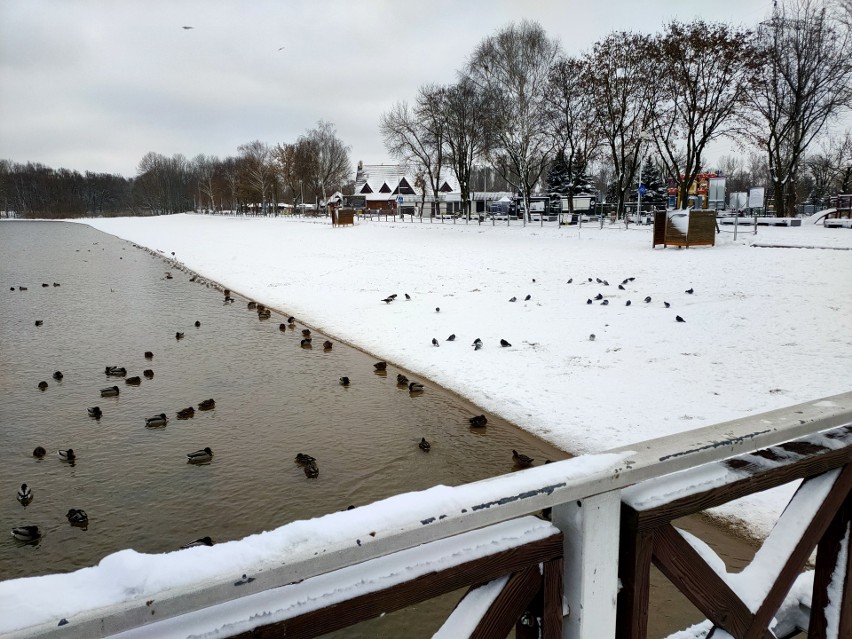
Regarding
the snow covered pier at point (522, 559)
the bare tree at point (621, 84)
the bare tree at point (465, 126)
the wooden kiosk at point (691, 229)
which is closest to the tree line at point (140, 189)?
the bare tree at point (465, 126)

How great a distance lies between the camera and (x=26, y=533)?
13.3 ft

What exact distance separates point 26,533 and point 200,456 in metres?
1.50

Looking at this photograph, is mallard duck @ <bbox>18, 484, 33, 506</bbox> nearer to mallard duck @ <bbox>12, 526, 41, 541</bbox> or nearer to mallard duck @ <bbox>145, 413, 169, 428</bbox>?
mallard duck @ <bbox>12, 526, 41, 541</bbox>

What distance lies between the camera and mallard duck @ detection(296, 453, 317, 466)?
5117mm

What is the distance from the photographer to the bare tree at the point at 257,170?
87.8 metres

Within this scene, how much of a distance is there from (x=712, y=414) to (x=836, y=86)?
121 feet

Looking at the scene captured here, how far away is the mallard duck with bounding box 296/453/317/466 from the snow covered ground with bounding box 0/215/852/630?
239 cm

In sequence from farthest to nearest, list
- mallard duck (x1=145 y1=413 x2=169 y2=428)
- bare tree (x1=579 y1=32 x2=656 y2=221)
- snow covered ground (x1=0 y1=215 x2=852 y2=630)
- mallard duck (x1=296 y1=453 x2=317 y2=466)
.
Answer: bare tree (x1=579 y1=32 x2=656 y2=221) → snow covered ground (x1=0 y1=215 x2=852 y2=630) → mallard duck (x1=145 y1=413 x2=169 y2=428) → mallard duck (x1=296 y1=453 x2=317 y2=466)

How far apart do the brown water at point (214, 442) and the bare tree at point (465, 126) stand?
3762 cm

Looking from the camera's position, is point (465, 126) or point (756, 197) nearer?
point (756, 197)

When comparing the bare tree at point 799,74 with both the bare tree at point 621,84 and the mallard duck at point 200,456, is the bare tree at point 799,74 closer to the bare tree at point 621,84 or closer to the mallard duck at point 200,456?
the bare tree at point 621,84

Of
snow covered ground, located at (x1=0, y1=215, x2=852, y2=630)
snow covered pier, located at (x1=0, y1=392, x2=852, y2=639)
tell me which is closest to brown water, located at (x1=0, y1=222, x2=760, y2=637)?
snow covered ground, located at (x1=0, y1=215, x2=852, y2=630)

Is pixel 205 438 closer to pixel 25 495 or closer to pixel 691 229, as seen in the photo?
pixel 25 495

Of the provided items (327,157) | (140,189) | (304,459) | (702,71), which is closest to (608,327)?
(304,459)
